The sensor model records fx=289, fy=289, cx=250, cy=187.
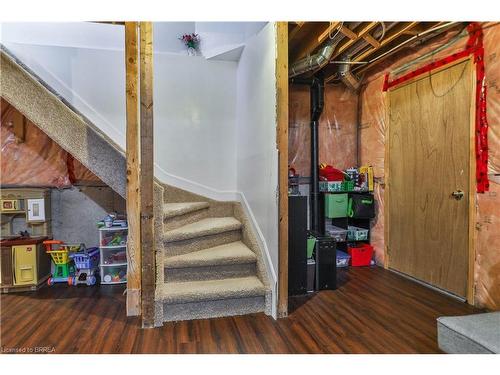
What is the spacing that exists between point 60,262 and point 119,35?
2.68 meters

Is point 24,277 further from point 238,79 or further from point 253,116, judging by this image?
point 238,79

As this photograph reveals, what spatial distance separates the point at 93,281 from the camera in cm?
301

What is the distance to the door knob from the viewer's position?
2.60m

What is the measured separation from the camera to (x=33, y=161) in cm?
327

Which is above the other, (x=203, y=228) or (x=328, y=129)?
(x=328, y=129)

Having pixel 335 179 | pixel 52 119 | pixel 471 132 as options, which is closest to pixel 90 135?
pixel 52 119

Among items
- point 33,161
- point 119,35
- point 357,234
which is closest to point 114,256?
point 33,161

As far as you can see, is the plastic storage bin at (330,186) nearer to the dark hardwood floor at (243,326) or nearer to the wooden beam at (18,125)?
the dark hardwood floor at (243,326)

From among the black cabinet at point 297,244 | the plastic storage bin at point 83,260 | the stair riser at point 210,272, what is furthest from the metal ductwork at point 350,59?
the plastic storage bin at point 83,260

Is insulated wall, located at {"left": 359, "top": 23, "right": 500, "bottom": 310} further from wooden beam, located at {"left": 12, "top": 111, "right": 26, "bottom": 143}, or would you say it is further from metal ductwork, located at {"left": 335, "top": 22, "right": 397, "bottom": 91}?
wooden beam, located at {"left": 12, "top": 111, "right": 26, "bottom": 143}

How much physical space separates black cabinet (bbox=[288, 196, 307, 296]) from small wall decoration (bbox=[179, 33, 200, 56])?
2395mm

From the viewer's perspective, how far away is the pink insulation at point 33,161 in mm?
3209

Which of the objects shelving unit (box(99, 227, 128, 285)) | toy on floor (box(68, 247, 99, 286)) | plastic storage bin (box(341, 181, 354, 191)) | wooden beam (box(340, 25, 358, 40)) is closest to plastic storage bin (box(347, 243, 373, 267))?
plastic storage bin (box(341, 181, 354, 191))

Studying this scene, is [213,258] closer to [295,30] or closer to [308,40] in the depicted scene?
[295,30]
